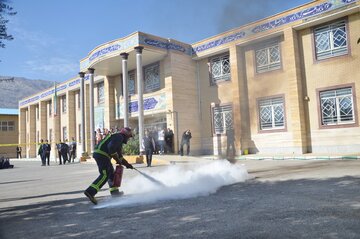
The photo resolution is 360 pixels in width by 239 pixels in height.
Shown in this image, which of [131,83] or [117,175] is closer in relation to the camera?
[117,175]

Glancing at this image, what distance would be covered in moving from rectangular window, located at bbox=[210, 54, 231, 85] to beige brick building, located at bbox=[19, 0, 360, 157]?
2.5 inches

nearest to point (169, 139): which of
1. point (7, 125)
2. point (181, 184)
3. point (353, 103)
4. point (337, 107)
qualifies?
point (337, 107)

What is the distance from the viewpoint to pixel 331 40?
53.1 feet

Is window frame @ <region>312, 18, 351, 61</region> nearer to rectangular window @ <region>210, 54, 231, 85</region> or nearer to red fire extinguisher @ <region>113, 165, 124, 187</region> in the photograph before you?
rectangular window @ <region>210, 54, 231, 85</region>

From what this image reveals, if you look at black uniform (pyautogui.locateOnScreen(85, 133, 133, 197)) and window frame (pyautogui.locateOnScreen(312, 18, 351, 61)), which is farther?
window frame (pyautogui.locateOnScreen(312, 18, 351, 61))

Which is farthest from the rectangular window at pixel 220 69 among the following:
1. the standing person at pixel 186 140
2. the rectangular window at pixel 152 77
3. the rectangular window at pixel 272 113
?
the standing person at pixel 186 140

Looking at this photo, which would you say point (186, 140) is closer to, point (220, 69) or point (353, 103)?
point (220, 69)

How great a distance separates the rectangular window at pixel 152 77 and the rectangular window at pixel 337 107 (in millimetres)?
10572

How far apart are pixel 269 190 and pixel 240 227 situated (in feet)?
9.15

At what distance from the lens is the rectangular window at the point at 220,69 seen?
66.3 feet

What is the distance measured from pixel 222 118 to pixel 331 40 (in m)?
7.55

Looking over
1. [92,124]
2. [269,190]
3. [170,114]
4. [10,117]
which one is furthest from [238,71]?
[10,117]

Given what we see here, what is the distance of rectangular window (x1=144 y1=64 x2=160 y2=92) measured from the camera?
73.1ft

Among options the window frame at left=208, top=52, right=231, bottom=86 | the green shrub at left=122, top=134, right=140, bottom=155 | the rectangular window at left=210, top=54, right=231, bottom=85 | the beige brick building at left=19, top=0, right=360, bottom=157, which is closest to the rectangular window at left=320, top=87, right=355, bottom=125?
the beige brick building at left=19, top=0, right=360, bottom=157
